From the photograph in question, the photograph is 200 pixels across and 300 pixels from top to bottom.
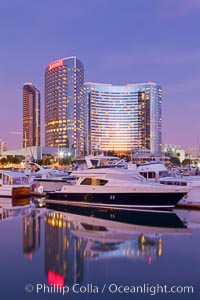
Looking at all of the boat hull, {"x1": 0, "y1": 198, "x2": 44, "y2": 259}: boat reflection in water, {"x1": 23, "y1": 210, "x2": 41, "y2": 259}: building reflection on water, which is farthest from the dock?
{"x1": 23, "y1": 210, "x2": 41, "y2": 259}: building reflection on water

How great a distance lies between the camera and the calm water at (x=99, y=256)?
11562 millimetres

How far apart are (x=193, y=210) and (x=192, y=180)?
3.78m

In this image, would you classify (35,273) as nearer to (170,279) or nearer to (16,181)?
(170,279)

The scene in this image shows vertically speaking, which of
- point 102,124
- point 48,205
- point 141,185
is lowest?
point 48,205

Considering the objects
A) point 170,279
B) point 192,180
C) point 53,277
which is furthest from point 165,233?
point 192,180

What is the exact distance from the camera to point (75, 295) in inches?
435

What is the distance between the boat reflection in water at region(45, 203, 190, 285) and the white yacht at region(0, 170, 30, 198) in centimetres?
944

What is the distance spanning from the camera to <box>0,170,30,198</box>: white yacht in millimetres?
36188

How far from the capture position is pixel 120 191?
27484 mm

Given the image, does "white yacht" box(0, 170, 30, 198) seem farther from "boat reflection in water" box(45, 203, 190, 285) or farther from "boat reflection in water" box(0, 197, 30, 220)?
"boat reflection in water" box(45, 203, 190, 285)

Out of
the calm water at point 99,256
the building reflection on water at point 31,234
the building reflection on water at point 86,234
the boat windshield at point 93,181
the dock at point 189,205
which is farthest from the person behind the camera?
the boat windshield at point 93,181

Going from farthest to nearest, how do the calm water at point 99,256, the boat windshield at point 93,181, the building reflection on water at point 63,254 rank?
the boat windshield at point 93,181 < the building reflection on water at point 63,254 < the calm water at point 99,256

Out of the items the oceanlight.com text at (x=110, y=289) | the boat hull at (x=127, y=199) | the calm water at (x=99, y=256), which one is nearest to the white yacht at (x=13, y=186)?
the boat hull at (x=127, y=199)

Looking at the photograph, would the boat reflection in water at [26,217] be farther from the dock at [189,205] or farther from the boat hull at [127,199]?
the dock at [189,205]
